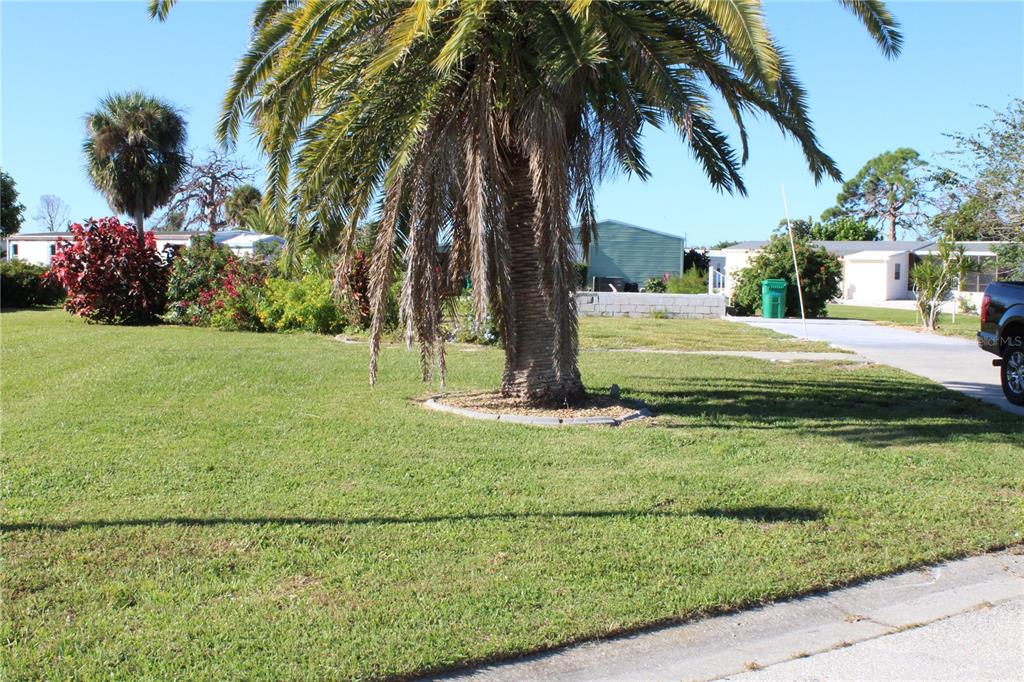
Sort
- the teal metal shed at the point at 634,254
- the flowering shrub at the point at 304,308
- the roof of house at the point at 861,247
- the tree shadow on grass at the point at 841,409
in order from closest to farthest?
the tree shadow on grass at the point at 841,409, the flowering shrub at the point at 304,308, the teal metal shed at the point at 634,254, the roof of house at the point at 861,247

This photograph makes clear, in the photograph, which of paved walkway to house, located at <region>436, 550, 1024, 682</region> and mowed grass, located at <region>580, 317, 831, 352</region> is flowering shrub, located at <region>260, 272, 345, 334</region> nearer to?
mowed grass, located at <region>580, 317, 831, 352</region>

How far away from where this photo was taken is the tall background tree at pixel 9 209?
4483 centimetres

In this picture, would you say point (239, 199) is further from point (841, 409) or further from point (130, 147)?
point (841, 409)

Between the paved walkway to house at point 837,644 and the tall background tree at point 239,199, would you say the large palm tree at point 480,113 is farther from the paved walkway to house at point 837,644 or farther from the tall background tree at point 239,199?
the tall background tree at point 239,199

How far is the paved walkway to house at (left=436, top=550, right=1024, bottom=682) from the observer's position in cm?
427

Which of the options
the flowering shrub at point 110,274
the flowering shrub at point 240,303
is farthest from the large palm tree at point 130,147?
the flowering shrub at point 240,303

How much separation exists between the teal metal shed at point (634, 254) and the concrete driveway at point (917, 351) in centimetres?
2007

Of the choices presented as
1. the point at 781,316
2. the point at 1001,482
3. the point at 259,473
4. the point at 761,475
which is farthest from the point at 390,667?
the point at 781,316

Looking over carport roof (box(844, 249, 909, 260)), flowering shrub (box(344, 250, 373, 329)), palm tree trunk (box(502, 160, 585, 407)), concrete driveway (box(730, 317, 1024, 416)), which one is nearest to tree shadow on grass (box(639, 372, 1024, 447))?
concrete driveway (box(730, 317, 1024, 416))

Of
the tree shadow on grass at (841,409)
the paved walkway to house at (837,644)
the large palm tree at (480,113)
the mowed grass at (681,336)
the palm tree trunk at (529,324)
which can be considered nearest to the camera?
the paved walkway to house at (837,644)

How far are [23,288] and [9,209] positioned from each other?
2155 cm

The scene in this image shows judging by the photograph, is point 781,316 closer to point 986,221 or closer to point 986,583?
point 986,221

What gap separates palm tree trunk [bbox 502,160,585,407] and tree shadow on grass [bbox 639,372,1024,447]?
3.70 feet

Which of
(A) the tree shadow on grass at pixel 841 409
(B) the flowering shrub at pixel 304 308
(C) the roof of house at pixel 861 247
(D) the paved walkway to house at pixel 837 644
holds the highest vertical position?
(C) the roof of house at pixel 861 247
